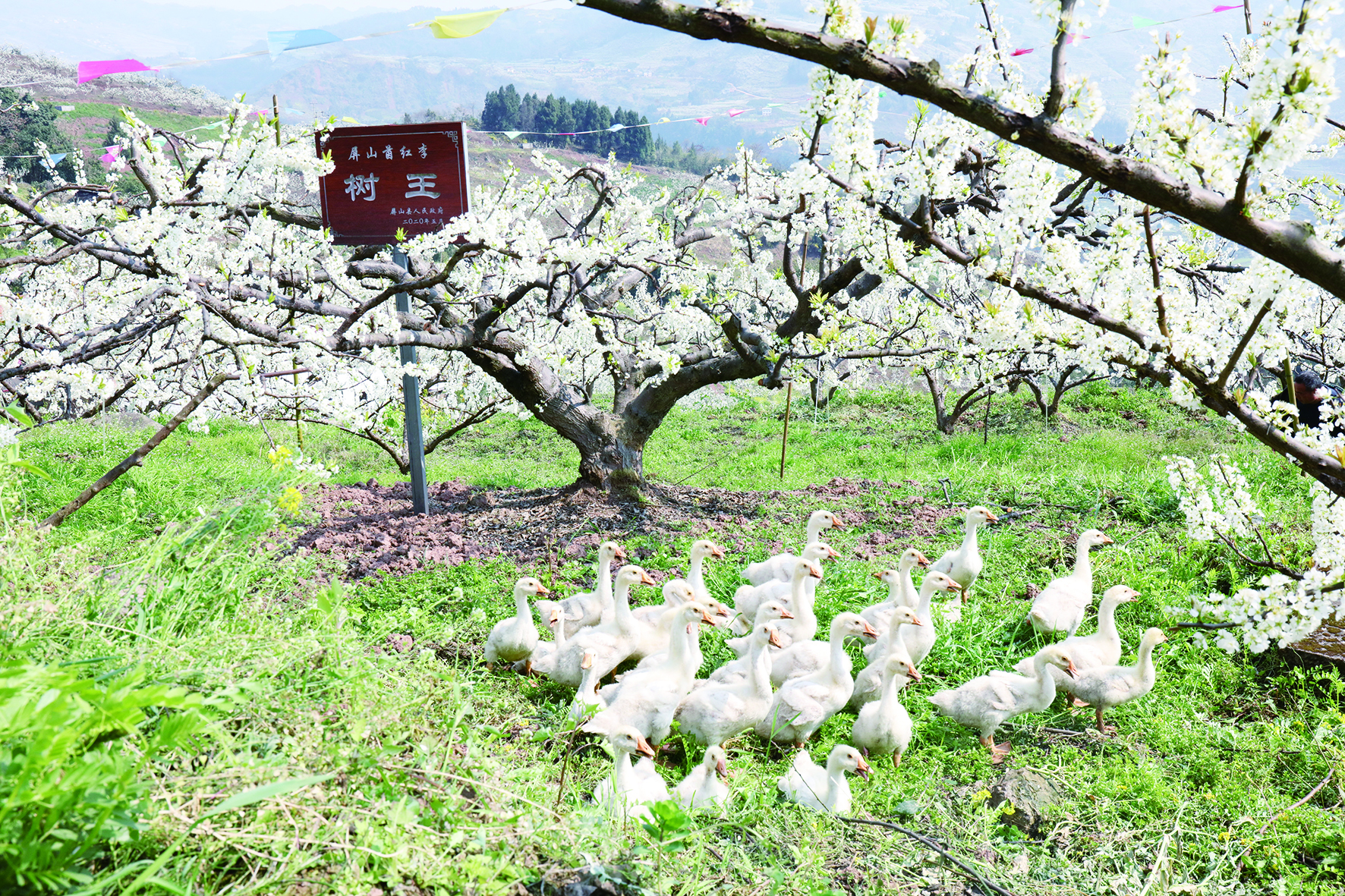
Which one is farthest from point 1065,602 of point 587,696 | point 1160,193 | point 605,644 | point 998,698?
point 1160,193

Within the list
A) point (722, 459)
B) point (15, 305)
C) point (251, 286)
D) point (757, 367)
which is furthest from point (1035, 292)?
point (722, 459)

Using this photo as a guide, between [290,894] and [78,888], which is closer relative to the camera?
[78,888]

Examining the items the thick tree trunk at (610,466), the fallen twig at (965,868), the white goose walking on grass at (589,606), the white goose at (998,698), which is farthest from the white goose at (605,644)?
the thick tree trunk at (610,466)

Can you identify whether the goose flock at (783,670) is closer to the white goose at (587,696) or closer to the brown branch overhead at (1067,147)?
the white goose at (587,696)

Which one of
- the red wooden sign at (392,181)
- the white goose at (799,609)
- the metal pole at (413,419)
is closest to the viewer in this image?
the white goose at (799,609)

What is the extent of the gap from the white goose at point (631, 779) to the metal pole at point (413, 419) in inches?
150

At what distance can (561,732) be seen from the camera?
3.31 meters

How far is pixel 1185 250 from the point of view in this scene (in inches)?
191

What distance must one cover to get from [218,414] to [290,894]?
12.1 m

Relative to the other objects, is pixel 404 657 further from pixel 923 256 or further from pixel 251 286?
pixel 923 256

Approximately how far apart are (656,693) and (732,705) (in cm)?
39

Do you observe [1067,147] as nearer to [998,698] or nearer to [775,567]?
[998,698]

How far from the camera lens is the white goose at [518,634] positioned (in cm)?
465

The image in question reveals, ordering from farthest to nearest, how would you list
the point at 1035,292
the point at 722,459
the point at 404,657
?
the point at 722,459
the point at 404,657
the point at 1035,292
